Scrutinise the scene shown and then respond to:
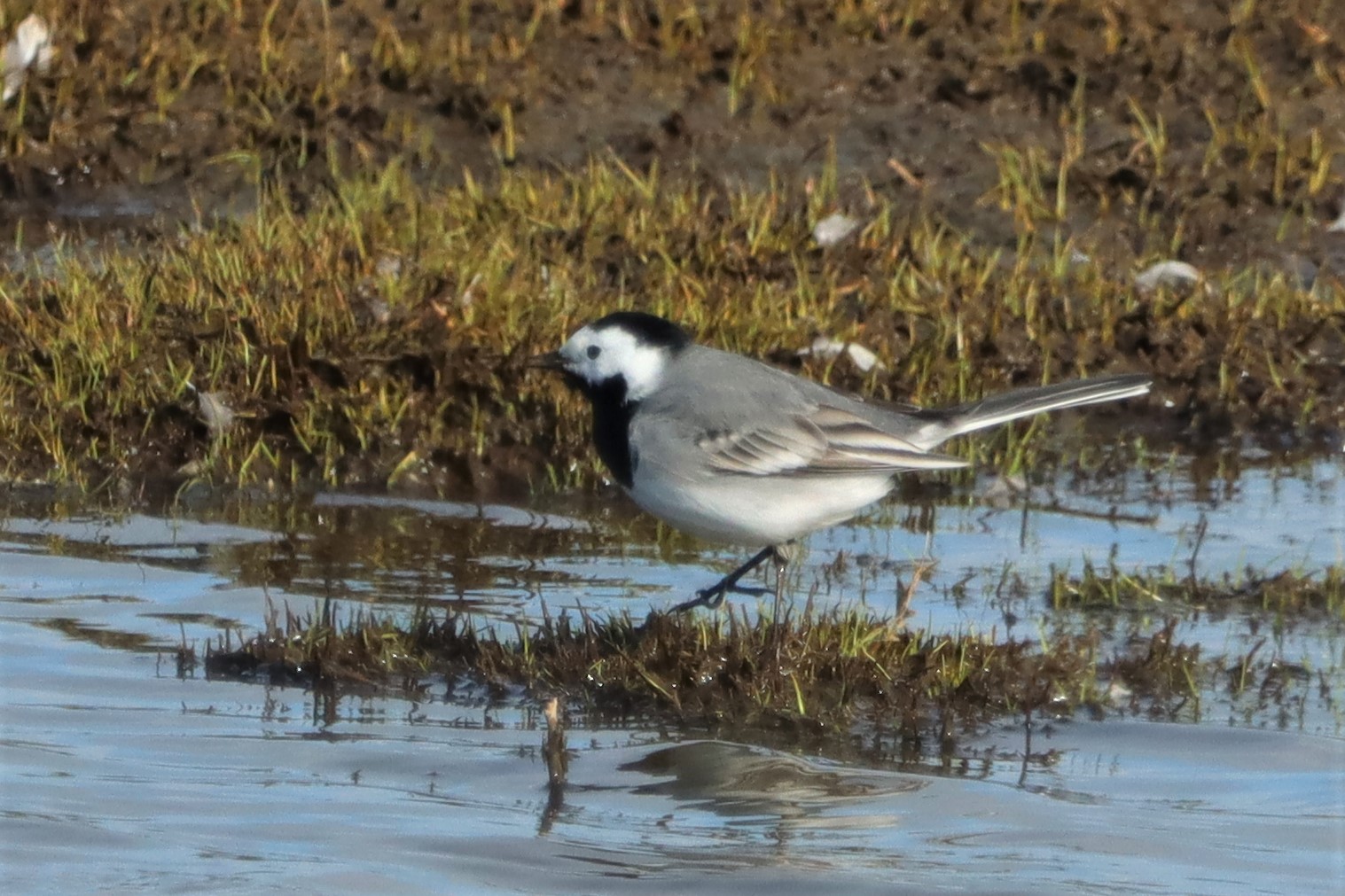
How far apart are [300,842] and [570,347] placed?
2416 millimetres

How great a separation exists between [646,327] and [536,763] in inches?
70.3

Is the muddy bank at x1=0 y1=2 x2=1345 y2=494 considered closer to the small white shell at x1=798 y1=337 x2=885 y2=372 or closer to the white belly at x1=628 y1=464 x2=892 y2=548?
the small white shell at x1=798 y1=337 x2=885 y2=372

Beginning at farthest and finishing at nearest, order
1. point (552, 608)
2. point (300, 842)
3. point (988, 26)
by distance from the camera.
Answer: point (988, 26)
point (552, 608)
point (300, 842)

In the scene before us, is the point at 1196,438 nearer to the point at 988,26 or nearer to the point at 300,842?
the point at 988,26

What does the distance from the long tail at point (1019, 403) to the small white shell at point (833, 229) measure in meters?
2.90

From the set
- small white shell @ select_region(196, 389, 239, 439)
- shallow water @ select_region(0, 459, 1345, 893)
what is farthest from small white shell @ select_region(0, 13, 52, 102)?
shallow water @ select_region(0, 459, 1345, 893)

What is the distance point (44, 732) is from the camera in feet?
18.4

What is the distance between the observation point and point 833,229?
983 centimetres

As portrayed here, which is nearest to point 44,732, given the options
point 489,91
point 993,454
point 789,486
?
point 789,486

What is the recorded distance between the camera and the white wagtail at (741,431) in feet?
21.2

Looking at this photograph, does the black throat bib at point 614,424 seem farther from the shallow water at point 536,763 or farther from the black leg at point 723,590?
the shallow water at point 536,763

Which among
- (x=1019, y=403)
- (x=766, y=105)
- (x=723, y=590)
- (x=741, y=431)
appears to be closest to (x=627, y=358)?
(x=741, y=431)

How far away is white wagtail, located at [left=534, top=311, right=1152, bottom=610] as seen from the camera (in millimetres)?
6453

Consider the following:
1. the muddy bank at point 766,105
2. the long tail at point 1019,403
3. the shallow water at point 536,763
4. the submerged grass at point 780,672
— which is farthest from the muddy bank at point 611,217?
the submerged grass at point 780,672
